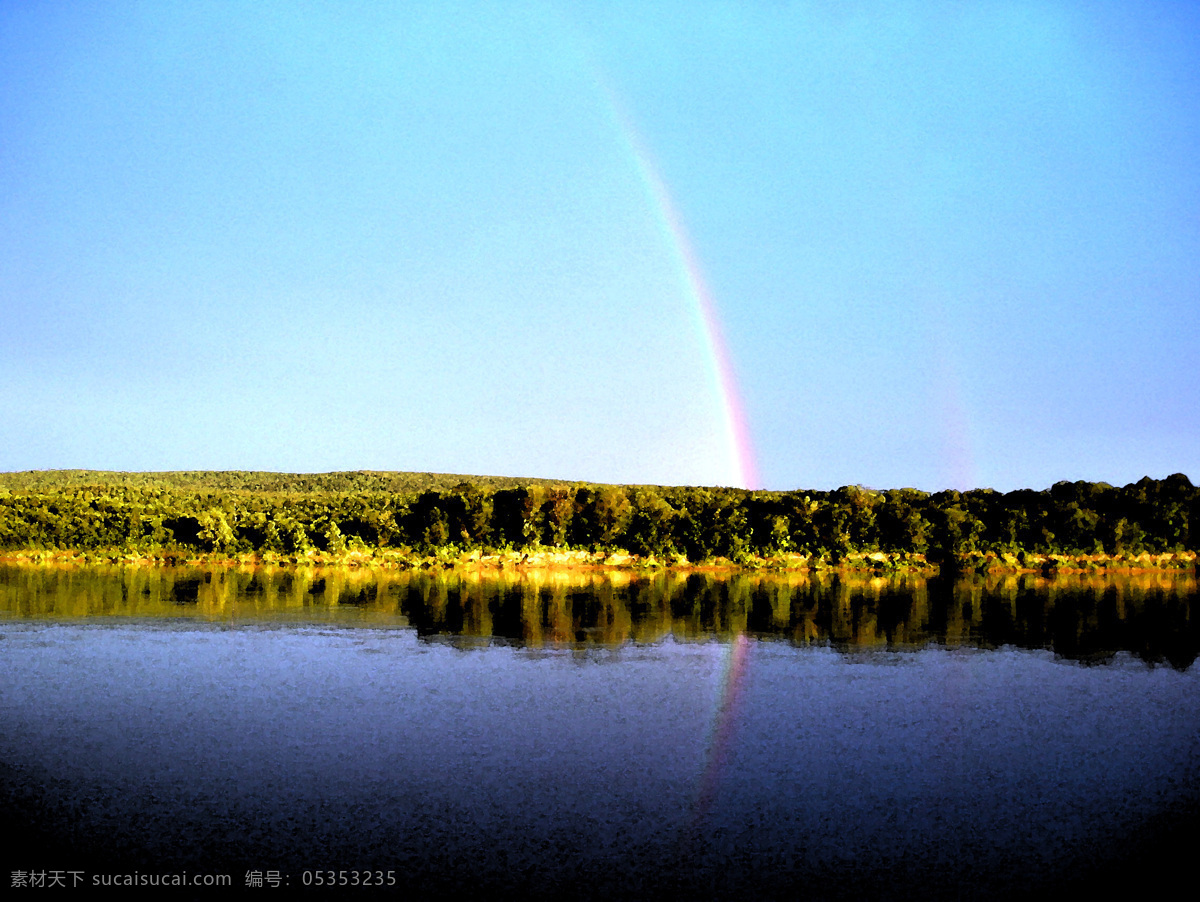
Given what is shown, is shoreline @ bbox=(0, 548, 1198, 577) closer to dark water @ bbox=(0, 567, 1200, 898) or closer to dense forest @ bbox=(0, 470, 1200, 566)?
dense forest @ bbox=(0, 470, 1200, 566)

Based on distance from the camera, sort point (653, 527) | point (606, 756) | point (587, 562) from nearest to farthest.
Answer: point (606, 756) → point (587, 562) → point (653, 527)

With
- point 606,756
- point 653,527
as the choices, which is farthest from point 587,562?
point 606,756

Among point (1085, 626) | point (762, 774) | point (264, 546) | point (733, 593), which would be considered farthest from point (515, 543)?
point (762, 774)

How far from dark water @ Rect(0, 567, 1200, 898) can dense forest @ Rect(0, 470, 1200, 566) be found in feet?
190

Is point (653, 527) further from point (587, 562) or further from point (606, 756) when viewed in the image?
point (606, 756)

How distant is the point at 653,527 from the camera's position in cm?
11612

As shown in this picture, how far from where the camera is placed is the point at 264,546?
4577 inches

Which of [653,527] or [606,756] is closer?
[606,756]

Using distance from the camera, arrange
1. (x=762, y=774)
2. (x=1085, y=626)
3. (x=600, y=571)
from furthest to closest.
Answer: (x=600, y=571) → (x=1085, y=626) → (x=762, y=774)

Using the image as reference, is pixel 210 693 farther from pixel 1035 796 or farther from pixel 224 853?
pixel 1035 796

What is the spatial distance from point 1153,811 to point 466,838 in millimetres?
15800

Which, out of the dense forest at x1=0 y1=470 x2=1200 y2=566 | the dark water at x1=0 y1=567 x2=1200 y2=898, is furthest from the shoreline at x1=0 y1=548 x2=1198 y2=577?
the dark water at x1=0 y1=567 x2=1200 y2=898

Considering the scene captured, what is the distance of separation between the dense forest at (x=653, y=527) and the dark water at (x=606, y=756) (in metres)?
57.8

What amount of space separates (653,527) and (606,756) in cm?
8876
